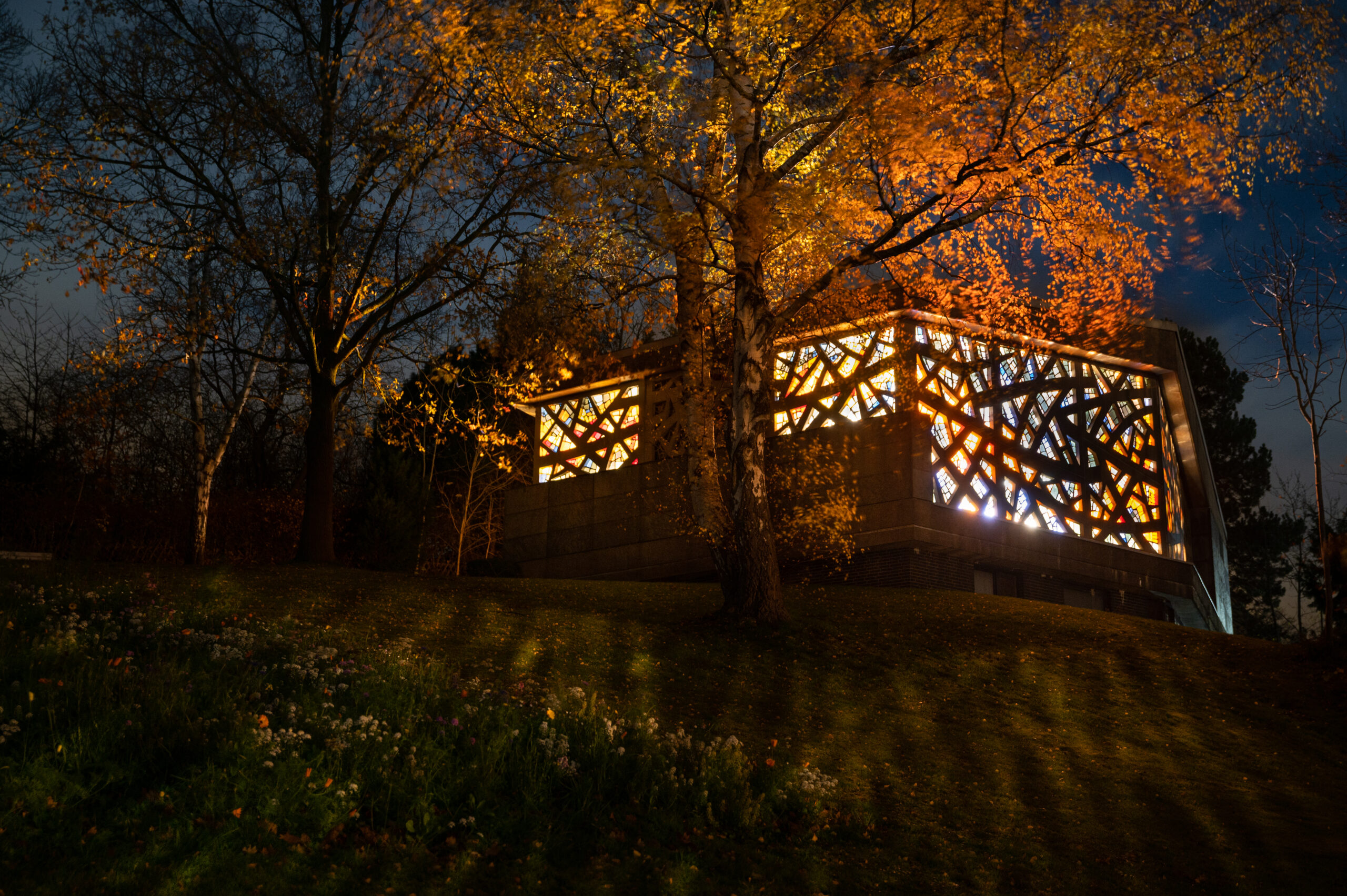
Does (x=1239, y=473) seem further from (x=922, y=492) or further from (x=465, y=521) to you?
(x=465, y=521)

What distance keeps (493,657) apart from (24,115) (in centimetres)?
1155

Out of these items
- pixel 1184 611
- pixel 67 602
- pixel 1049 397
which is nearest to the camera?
pixel 67 602

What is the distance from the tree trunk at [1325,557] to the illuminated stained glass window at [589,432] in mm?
13744

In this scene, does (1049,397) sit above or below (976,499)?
above

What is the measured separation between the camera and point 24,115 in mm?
14727

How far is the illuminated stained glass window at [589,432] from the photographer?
2380 cm

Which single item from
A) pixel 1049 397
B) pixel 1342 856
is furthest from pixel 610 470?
pixel 1342 856

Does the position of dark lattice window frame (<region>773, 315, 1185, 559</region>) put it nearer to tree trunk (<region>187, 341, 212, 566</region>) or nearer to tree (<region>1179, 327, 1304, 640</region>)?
tree trunk (<region>187, 341, 212, 566</region>)

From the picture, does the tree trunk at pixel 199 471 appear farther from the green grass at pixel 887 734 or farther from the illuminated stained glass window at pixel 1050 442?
the illuminated stained glass window at pixel 1050 442

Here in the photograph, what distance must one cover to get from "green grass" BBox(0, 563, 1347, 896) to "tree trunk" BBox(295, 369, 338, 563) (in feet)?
4.28

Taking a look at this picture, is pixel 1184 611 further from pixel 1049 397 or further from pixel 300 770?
pixel 300 770

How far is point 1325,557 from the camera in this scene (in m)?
13.4

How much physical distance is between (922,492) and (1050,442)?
4.33 metres

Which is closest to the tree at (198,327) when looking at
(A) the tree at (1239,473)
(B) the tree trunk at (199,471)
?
(B) the tree trunk at (199,471)
